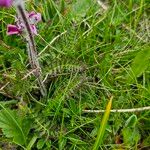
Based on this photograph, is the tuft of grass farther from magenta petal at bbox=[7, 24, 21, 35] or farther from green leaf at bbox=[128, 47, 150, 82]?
magenta petal at bbox=[7, 24, 21, 35]

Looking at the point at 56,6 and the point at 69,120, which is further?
the point at 56,6

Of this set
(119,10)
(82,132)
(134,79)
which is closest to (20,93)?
(82,132)

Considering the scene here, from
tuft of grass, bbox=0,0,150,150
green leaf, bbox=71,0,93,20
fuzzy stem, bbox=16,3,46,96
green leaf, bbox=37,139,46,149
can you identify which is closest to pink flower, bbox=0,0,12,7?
fuzzy stem, bbox=16,3,46,96

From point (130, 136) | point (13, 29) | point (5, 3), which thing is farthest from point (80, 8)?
point (5, 3)

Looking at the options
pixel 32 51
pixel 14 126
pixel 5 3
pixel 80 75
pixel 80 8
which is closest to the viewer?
pixel 5 3

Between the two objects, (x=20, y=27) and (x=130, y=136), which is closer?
(x=20, y=27)

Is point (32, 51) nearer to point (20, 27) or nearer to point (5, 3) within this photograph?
point (20, 27)

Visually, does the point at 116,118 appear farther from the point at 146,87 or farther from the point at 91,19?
the point at 91,19
